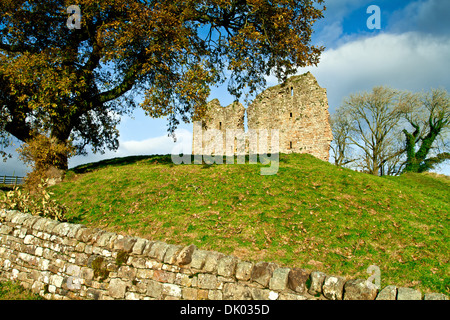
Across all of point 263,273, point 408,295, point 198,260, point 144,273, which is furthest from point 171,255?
point 408,295

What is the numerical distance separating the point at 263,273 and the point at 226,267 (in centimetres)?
79

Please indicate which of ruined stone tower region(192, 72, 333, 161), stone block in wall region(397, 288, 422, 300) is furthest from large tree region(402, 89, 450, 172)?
stone block in wall region(397, 288, 422, 300)

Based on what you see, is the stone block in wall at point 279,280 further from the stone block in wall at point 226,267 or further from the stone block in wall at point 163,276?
the stone block in wall at point 163,276

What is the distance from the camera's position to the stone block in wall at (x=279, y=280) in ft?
17.3

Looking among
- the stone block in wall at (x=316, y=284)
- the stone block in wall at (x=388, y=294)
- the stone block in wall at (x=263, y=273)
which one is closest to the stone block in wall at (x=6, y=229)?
the stone block in wall at (x=263, y=273)

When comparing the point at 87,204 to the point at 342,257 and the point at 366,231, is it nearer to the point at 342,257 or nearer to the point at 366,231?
the point at 342,257

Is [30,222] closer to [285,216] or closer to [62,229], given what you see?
[62,229]

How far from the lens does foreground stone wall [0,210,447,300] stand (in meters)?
5.18

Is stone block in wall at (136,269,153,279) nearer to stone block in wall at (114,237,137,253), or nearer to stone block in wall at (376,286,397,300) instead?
stone block in wall at (114,237,137,253)

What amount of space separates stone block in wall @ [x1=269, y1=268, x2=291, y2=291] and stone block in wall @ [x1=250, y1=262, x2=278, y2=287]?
0.30 feet

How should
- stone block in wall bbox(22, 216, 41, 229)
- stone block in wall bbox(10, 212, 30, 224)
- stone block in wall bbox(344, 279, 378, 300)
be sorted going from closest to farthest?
1. stone block in wall bbox(344, 279, 378, 300)
2. stone block in wall bbox(22, 216, 41, 229)
3. stone block in wall bbox(10, 212, 30, 224)

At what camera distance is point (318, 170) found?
14000 mm
